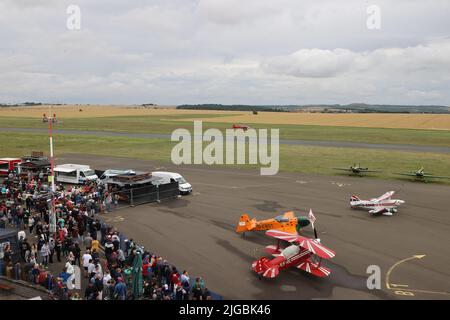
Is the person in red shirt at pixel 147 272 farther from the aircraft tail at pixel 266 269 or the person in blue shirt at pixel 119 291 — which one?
the aircraft tail at pixel 266 269

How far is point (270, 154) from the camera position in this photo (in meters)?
59.4

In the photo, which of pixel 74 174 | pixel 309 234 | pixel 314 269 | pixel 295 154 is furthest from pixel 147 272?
pixel 295 154

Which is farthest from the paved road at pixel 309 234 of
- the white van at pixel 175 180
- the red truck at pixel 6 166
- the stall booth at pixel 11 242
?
the red truck at pixel 6 166

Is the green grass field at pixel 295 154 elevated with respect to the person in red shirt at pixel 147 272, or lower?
elevated

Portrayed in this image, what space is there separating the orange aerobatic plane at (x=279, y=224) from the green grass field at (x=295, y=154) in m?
22.7

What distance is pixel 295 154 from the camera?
59.0m

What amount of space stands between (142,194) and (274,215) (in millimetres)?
10650

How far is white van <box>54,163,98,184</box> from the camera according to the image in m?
37.0

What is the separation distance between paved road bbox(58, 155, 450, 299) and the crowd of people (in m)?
2.01

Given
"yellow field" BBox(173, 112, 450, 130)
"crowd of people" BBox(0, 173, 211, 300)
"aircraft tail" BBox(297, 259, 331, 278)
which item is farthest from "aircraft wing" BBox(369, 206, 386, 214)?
"yellow field" BBox(173, 112, 450, 130)

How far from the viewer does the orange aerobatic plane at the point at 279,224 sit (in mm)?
22641

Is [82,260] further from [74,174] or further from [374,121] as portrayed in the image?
[374,121]
